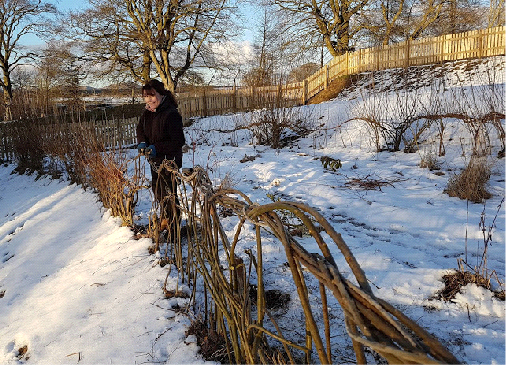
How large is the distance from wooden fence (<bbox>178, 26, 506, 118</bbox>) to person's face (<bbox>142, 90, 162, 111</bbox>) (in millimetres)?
10364

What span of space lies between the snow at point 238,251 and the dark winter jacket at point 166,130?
903 millimetres

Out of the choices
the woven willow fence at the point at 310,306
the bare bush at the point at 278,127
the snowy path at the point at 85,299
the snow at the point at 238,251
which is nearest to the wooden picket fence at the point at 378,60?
the bare bush at the point at 278,127

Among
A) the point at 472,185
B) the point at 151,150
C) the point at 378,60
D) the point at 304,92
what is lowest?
the point at 472,185

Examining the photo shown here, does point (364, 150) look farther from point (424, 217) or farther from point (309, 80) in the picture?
point (309, 80)

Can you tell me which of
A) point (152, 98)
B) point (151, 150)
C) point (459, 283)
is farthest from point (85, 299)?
point (459, 283)

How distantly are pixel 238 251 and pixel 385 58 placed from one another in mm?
16837

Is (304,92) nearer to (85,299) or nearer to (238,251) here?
(238,251)

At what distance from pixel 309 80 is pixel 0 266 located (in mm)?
18071

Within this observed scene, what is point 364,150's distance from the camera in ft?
26.2

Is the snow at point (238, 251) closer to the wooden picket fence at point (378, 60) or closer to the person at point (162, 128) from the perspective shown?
the person at point (162, 128)

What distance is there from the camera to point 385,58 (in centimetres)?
1741

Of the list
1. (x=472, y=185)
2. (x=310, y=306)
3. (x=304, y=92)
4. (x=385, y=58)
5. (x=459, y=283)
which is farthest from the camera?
(x=304, y=92)

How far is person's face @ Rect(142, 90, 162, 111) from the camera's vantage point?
3.63 m

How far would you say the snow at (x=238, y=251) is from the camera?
86.4 inches
